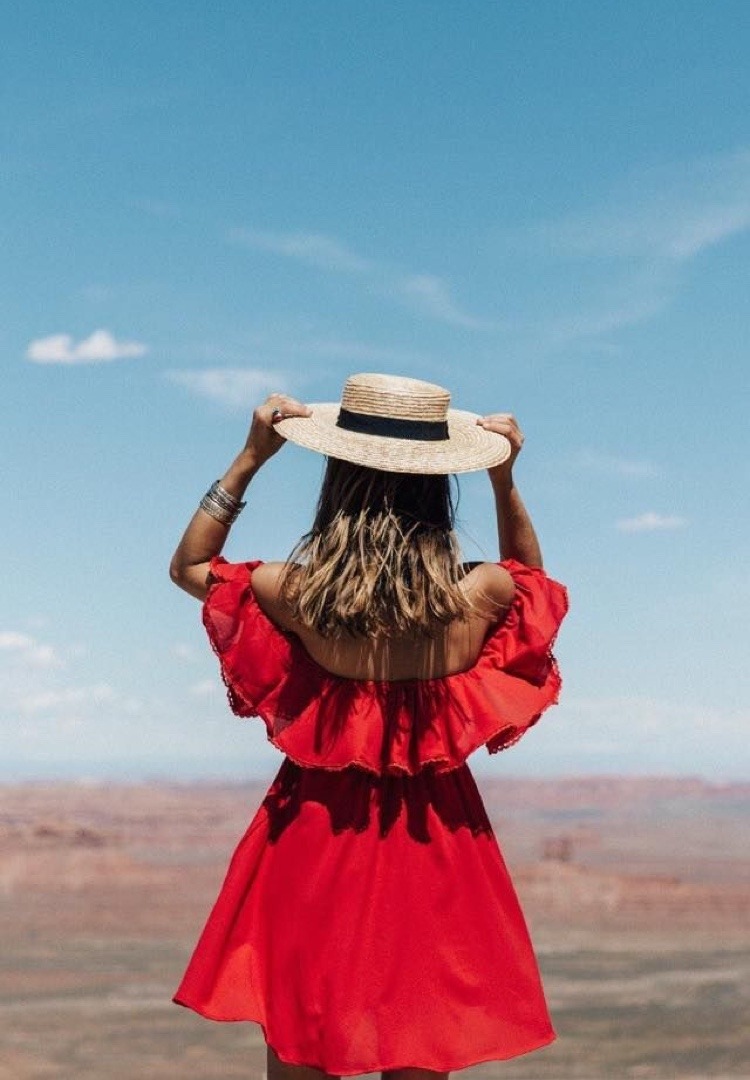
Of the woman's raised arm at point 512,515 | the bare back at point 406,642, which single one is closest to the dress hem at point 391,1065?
the bare back at point 406,642

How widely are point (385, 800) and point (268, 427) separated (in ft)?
2.79

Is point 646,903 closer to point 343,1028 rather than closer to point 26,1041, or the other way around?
point 26,1041

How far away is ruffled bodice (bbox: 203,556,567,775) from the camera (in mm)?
3400

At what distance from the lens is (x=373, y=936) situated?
3363 millimetres

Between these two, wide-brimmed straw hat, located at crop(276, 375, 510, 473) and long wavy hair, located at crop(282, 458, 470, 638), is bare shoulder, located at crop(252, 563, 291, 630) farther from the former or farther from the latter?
wide-brimmed straw hat, located at crop(276, 375, 510, 473)

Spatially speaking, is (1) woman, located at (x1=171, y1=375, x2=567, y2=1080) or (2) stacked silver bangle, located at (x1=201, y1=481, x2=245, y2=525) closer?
(1) woman, located at (x1=171, y1=375, x2=567, y2=1080)

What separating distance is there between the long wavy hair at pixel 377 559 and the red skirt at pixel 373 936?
0.37m

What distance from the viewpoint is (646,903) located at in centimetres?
2289

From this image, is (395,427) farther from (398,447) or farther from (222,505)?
(222,505)

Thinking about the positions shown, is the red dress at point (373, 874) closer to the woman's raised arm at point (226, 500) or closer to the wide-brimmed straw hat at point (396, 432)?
the woman's raised arm at point (226, 500)

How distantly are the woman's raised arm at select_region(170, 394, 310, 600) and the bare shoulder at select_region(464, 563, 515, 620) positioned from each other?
520 millimetres

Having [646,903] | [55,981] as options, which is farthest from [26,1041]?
[646,903]

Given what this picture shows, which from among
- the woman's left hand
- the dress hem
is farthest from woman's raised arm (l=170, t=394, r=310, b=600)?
the dress hem

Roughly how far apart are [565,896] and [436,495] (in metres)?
21.0
